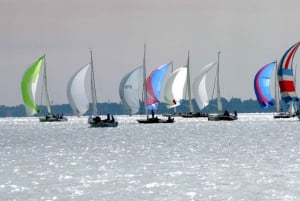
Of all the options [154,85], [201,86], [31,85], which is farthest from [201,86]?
[31,85]

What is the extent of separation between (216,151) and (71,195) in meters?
27.1

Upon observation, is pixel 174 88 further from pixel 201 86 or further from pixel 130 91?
pixel 130 91

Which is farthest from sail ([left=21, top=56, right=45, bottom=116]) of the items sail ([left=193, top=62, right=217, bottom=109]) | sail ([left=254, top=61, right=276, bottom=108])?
sail ([left=254, top=61, right=276, bottom=108])

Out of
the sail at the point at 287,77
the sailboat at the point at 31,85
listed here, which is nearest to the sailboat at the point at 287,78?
the sail at the point at 287,77

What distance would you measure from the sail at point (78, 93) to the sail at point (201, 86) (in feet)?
101

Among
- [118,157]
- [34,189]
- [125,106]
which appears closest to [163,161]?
[118,157]

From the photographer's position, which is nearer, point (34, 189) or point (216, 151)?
point (34, 189)

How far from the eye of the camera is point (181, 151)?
6419 cm

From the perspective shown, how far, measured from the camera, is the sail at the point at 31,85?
125 meters

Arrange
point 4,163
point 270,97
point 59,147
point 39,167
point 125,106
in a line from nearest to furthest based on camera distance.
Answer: point 39,167 → point 4,163 → point 59,147 → point 125,106 → point 270,97

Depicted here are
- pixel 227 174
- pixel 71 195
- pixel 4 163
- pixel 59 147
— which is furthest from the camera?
pixel 59 147

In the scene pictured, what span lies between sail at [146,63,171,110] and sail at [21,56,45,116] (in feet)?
47.7

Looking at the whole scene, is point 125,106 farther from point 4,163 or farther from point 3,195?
point 3,195

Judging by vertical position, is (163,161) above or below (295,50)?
below
